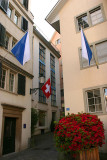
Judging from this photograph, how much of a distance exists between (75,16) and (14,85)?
7.10 metres

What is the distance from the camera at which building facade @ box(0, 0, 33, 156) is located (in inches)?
399

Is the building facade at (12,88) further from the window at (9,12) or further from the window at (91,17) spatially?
the window at (91,17)

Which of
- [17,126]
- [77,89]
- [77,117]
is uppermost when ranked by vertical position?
[77,89]

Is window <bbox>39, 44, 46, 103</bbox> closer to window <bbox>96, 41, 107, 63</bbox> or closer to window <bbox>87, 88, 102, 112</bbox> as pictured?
window <bbox>87, 88, 102, 112</bbox>

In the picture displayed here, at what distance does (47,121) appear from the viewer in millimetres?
20656

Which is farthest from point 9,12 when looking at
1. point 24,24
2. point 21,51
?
point 21,51

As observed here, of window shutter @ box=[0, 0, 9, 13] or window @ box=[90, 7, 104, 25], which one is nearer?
window @ box=[90, 7, 104, 25]

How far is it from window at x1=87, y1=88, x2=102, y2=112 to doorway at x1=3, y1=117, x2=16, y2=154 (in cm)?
575

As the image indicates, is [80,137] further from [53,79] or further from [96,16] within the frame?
[53,79]

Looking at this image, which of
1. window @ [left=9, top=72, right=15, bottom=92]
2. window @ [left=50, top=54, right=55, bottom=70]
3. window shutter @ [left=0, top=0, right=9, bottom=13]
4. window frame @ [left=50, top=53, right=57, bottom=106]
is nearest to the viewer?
window shutter @ [left=0, top=0, right=9, bottom=13]

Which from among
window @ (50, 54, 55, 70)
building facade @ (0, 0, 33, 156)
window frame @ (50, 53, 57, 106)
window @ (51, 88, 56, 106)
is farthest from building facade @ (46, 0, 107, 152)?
window @ (50, 54, 55, 70)

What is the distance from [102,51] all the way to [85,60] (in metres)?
1.21

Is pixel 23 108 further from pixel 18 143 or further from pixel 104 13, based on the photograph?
pixel 104 13

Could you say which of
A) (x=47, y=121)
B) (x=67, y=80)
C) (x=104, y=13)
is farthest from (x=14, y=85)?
(x=47, y=121)
